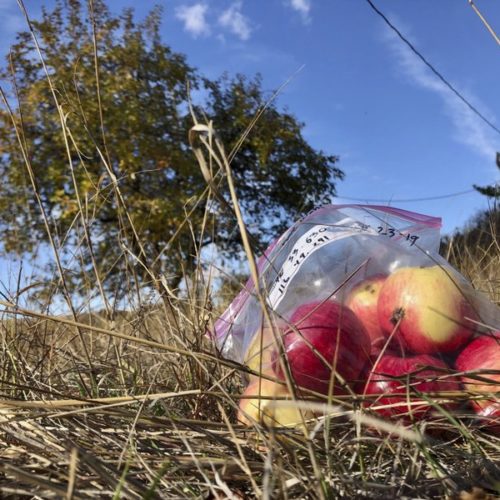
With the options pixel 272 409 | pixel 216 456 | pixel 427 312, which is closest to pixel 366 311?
pixel 427 312

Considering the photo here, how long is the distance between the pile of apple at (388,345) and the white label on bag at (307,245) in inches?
4.0

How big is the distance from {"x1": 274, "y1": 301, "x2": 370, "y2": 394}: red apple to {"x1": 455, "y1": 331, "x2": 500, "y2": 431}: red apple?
157 millimetres

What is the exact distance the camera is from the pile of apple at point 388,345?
2.53 ft

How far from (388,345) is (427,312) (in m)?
0.09

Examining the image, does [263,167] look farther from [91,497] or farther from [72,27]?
[91,497]

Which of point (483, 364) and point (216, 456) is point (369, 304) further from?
Answer: point (216, 456)

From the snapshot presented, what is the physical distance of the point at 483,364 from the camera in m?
0.80

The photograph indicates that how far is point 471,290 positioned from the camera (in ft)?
3.06

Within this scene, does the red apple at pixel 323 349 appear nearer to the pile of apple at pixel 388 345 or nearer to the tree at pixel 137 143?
the pile of apple at pixel 388 345

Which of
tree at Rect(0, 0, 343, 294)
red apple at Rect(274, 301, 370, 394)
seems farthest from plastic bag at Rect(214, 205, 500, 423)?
tree at Rect(0, 0, 343, 294)

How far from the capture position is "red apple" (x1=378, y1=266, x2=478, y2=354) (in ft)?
2.80

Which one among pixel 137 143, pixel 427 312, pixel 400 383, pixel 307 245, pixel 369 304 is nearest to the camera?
pixel 400 383

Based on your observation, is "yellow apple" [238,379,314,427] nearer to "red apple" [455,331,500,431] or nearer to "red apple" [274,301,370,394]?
"red apple" [274,301,370,394]

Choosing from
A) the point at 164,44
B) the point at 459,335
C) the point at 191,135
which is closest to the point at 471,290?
the point at 459,335
